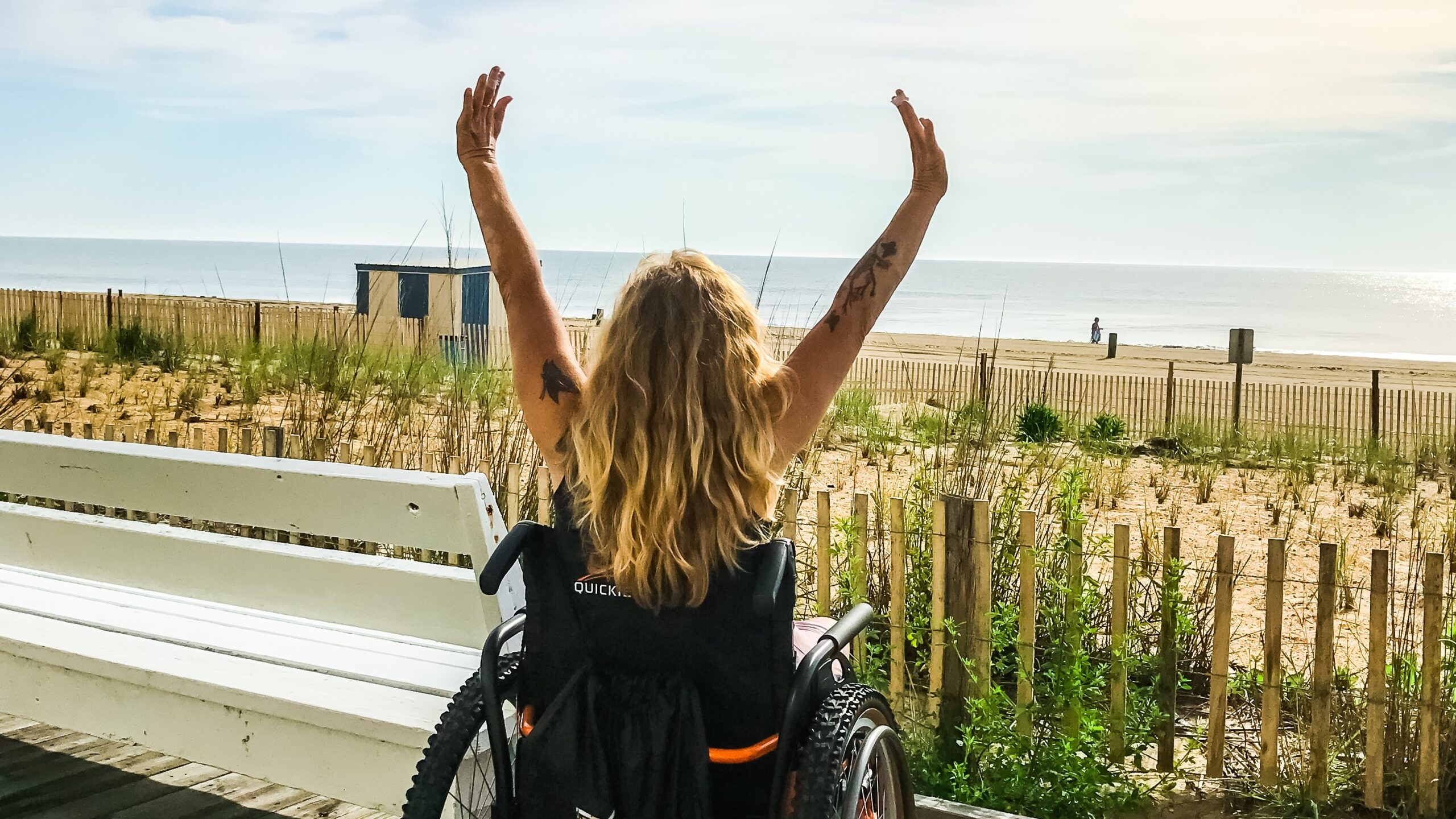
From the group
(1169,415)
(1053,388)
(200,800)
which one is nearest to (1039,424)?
(1169,415)

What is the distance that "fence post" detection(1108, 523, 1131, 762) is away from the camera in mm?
3508

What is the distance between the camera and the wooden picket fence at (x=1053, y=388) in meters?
14.9

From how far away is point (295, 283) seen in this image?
11838 centimetres

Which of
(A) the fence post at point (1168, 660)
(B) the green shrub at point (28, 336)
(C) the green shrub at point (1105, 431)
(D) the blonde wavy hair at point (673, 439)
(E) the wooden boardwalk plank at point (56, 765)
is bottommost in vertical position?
(E) the wooden boardwalk plank at point (56, 765)

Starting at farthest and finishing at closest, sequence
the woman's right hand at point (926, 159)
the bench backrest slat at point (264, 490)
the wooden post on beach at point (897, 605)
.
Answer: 1. the wooden post on beach at point (897, 605)
2. the bench backrest slat at point (264, 490)
3. the woman's right hand at point (926, 159)

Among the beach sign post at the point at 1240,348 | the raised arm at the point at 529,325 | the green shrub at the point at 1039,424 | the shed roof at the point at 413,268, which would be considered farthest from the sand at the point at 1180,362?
the raised arm at the point at 529,325

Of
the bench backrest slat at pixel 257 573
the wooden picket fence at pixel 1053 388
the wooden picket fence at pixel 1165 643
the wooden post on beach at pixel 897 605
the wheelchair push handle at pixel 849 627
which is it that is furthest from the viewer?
the wooden picket fence at pixel 1053 388

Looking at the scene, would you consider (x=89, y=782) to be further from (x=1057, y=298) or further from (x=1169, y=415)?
(x=1057, y=298)

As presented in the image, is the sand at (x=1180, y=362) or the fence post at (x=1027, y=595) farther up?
the sand at (x=1180, y=362)

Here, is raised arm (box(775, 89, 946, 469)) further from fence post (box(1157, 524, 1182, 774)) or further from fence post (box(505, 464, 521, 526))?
fence post (box(505, 464, 521, 526))

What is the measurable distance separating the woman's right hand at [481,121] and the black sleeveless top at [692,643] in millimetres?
696

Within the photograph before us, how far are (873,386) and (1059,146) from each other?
173884 mm

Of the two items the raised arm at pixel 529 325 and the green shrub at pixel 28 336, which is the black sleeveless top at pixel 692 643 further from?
the green shrub at pixel 28 336

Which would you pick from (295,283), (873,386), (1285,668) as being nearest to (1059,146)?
(295,283)
